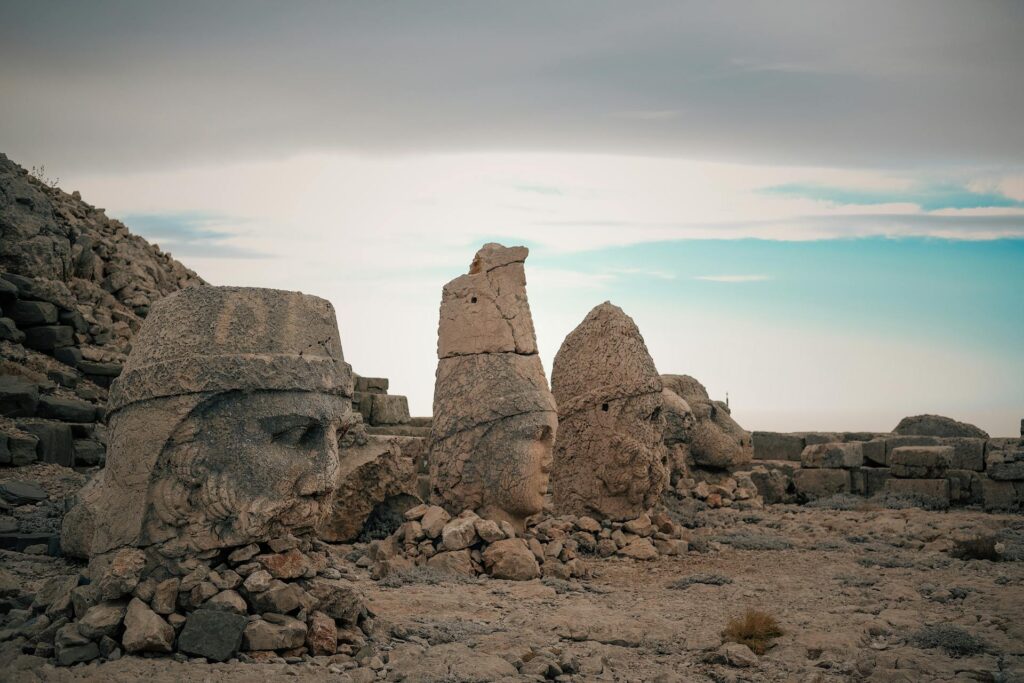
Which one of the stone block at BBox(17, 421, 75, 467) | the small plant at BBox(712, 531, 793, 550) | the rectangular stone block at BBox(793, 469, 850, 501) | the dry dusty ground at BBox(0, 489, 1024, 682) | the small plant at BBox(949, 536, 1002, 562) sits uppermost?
the stone block at BBox(17, 421, 75, 467)

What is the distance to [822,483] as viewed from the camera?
16125mm

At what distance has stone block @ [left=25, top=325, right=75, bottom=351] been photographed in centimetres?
1639

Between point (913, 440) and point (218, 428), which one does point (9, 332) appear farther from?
point (913, 440)

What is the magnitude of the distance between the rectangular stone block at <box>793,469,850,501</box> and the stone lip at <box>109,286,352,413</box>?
11.6 metres

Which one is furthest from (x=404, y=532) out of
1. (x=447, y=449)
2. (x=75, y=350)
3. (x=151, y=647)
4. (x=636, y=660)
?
(x=75, y=350)

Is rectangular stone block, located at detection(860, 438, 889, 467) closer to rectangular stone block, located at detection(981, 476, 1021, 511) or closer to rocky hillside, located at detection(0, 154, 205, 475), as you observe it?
rectangular stone block, located at detection(981, 476, 1021, 511)

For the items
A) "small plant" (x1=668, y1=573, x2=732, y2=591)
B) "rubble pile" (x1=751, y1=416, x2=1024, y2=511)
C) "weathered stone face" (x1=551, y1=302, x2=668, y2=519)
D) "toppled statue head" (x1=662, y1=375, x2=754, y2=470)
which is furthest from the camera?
"toppled statue head" (x1=662, y1=375, x2=754, y2=470)

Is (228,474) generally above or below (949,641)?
above

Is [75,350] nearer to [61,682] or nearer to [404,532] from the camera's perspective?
[404,532]

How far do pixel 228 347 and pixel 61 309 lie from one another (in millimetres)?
12572

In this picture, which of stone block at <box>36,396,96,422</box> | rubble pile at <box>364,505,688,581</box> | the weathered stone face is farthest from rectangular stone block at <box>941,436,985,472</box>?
stone block at <box>36,396,96,422</box>

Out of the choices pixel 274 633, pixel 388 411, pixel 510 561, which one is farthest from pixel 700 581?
pixel 388 411

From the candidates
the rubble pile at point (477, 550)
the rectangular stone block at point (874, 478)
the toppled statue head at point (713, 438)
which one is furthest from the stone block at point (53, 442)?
the rectangular stone block at point (874, 478)

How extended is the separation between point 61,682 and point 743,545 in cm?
837
